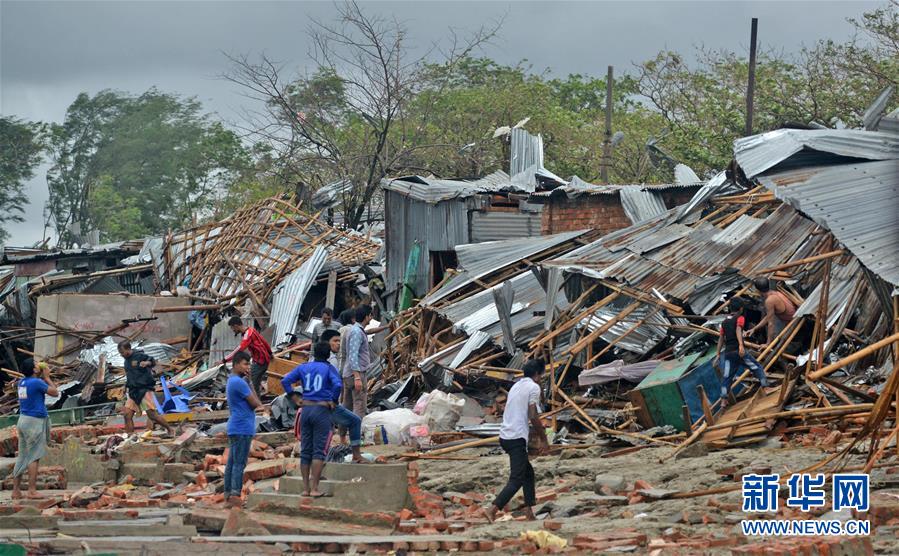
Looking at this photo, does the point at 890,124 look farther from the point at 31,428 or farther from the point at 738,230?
the point at 31,428

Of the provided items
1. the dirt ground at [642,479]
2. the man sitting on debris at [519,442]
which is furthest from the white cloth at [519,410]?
the dirt ground at [642,479]

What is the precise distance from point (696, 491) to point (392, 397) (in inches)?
329

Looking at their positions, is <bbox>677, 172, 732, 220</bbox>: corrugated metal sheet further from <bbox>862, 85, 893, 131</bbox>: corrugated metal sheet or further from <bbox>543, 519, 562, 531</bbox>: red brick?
<bbox>543, 519, 562, 531</bbox>: red brick

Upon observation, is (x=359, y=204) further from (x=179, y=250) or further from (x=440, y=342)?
(x=440, y=342)

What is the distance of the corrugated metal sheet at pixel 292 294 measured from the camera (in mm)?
22250

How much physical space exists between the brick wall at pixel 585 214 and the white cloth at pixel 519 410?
34.3 ft

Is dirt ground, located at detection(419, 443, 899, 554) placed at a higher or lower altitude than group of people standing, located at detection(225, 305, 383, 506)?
lower

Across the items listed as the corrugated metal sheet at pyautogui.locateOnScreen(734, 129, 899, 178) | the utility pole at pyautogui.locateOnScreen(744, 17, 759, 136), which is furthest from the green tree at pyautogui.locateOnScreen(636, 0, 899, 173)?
the corrugated metal sheet at pyautogui.locateOnScreen(734, 129, 899, 178)

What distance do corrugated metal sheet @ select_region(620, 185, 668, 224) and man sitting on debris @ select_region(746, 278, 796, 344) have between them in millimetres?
5973

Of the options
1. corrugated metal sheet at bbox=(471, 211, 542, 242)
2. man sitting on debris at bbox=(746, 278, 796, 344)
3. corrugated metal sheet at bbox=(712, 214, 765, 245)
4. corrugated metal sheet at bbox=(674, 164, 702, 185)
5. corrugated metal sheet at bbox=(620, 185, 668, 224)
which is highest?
corrugated metal sheet at bbox=(674, 164, 702, 185)

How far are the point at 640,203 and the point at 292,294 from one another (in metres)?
6.87

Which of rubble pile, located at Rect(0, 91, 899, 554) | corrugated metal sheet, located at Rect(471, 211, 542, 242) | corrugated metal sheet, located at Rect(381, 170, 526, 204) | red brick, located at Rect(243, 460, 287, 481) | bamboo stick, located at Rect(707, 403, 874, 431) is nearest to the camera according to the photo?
rubble pile, located at Rect(0, 91, 899, 554)

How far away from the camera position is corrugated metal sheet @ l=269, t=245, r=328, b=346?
22250 millimetres

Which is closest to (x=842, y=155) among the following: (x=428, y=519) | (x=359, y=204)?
(x=428, y=519)
